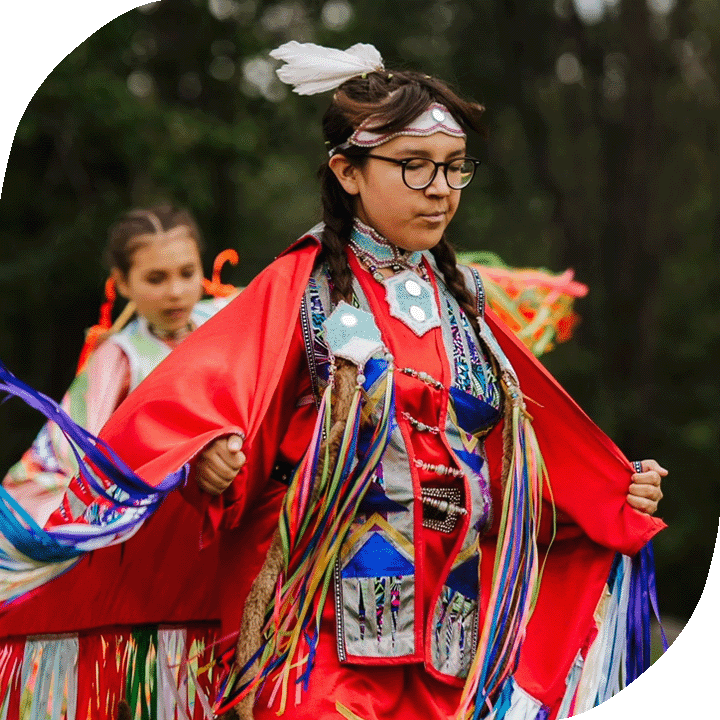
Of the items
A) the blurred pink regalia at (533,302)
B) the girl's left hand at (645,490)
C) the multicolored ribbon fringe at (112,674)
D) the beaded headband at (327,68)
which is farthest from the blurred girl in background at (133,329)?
the girl's left hand at (645,490)

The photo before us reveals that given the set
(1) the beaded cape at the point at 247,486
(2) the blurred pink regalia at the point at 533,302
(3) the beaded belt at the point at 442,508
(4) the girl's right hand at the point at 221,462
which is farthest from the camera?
(2) the blurred pink regalia at the point at 533,302

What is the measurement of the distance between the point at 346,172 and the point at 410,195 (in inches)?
8.6

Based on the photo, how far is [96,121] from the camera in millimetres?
9758

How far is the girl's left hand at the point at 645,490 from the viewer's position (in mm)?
3229

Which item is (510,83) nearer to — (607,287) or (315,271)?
(607,287)

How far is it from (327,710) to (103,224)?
763 centimetres

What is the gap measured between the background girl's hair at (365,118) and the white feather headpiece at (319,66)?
3 cm

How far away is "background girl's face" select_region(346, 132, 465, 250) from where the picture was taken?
3.07 metres

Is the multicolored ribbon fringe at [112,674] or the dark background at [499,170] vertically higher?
the dark background at [499,170]

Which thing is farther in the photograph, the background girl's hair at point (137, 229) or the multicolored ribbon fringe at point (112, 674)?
the background girl's hair at point (137, 229)

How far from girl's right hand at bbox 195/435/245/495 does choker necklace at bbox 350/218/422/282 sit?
66cm

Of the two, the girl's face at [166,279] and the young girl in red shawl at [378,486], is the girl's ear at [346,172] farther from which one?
the girl's face at [166,279]

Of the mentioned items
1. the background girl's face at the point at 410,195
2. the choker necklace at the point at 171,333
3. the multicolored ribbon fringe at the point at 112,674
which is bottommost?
the multicolored ribbon fringe at the point at 112,674

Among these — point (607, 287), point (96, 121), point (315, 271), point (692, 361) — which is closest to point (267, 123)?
point (96, 121)
